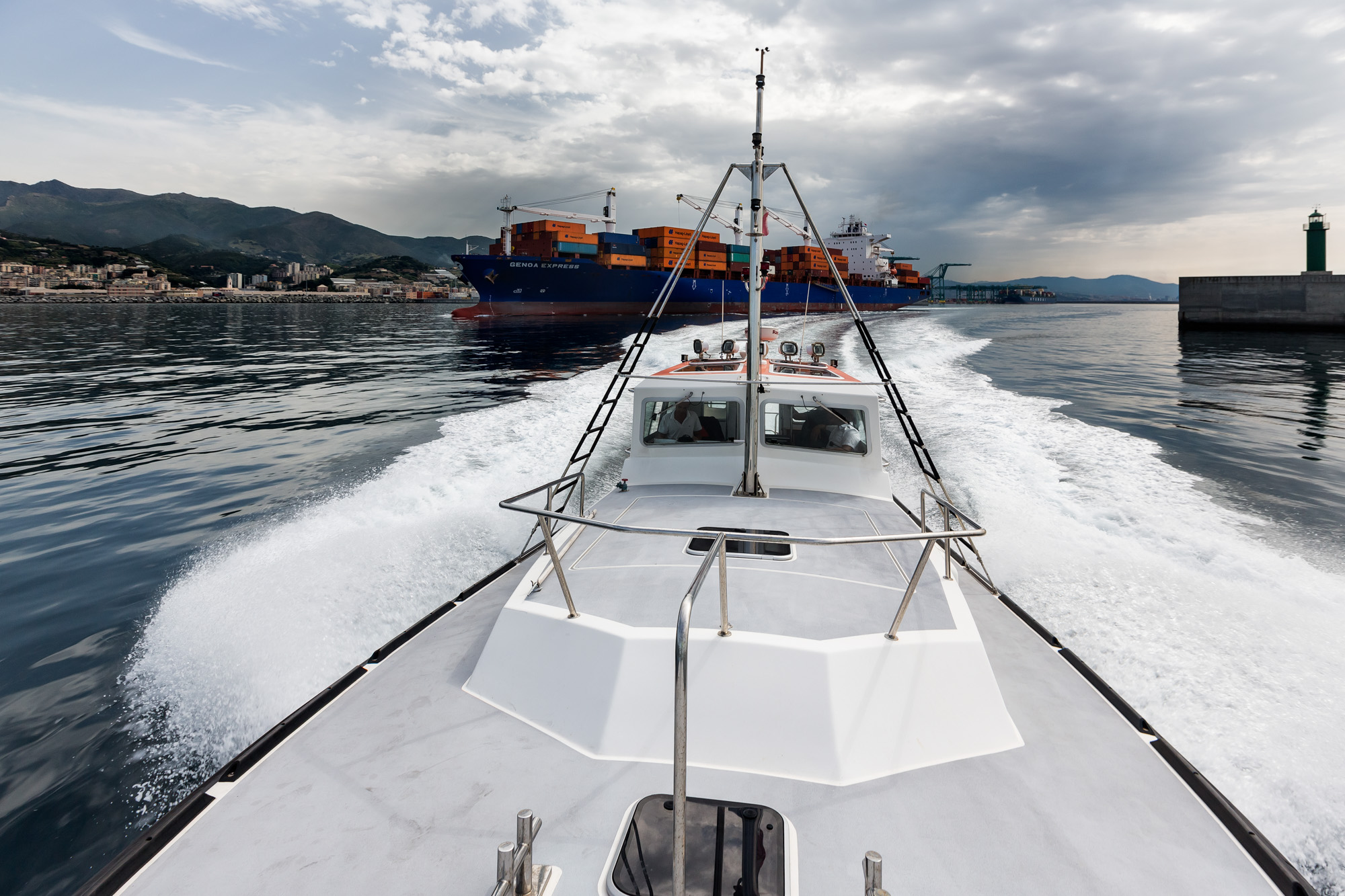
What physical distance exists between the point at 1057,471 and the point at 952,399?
17.4ft

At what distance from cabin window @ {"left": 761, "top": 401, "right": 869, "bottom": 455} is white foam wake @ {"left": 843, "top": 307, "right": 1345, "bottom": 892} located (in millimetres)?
1973

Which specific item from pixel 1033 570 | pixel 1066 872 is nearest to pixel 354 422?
pixel 1033 570

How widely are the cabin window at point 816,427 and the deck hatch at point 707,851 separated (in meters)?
3.67

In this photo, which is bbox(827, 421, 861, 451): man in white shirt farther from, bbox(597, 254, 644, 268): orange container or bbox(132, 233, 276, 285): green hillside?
bbox(132, 233, 276, 285): green hillside

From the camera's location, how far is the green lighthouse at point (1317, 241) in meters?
35.7

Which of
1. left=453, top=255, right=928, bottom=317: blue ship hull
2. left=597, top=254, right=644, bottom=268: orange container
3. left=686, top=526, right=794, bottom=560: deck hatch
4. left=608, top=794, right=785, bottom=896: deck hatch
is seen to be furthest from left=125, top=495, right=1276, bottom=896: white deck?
left=597, top=254, right=644, bottom=268: orange container

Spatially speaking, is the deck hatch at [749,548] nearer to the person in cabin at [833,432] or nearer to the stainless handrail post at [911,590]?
the stainless handrail post at [911,590]

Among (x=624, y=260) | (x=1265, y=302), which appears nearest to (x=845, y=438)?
(x=1265, y=302)

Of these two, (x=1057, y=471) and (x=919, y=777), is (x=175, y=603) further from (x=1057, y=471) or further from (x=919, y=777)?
(x=1057, y=471)

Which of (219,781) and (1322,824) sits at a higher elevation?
(219,781)

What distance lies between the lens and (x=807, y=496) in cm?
544

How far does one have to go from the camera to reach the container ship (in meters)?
47.6

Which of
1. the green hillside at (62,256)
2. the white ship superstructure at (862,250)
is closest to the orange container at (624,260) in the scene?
the white ship superstructure at (862,250)

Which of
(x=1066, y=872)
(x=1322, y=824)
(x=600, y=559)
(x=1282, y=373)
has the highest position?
(x=1282, y=373)
